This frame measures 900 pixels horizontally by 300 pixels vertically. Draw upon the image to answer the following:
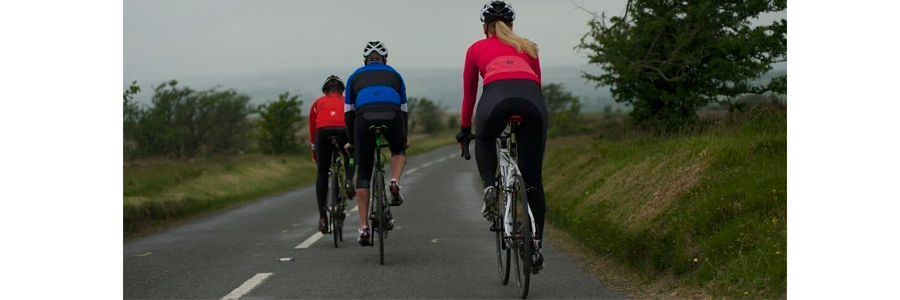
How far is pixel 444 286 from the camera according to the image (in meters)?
7.11

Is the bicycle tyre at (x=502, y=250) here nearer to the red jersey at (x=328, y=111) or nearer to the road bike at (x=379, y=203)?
the road bike at (x=379, y=203)

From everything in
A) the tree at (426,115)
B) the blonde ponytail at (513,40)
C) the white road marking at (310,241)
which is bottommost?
the white road marking at (310,241)

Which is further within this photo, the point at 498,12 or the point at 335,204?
Result: the point at 335,204

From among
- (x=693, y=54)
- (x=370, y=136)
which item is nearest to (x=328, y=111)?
(x=370, y=136)

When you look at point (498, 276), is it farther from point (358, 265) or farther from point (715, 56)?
point (715, 56)

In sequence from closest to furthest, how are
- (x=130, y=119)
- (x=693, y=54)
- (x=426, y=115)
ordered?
(x=693, y=54) < (x=130, y=119) < (x=426, y=115)

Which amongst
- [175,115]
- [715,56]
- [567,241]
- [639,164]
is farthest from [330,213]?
[175,115]

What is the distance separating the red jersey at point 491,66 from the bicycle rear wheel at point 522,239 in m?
0.63

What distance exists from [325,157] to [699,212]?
4.98 meters

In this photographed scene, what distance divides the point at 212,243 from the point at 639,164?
614 cm

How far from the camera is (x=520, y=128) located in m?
6.30

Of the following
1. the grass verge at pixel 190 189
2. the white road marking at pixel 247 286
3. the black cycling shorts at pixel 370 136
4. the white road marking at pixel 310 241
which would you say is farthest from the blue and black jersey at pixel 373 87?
the grass verge at pixel 190 189

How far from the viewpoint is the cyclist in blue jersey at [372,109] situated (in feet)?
27.3

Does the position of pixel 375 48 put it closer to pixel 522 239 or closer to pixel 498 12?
pixel 498 12
